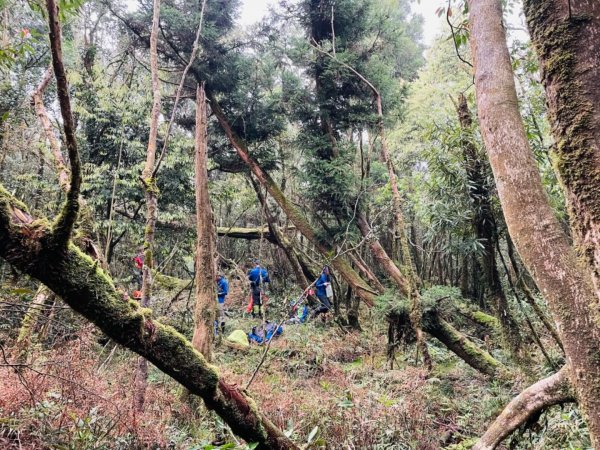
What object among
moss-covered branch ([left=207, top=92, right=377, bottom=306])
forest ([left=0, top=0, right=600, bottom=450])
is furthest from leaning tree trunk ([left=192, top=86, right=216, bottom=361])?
moss-covered branch ([left=207, top=92, right=377, bottom=306])

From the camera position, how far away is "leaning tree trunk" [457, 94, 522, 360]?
458 cm

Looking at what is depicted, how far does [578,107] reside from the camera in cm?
134

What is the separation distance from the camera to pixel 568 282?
1.92 meters

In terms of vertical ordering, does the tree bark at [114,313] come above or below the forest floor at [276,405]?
above

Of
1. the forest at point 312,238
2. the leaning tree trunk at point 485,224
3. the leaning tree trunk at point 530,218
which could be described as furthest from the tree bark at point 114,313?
the leaning tree trunk at point 485,224

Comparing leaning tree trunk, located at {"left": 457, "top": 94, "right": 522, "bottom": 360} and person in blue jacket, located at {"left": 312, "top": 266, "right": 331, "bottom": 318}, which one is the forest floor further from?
person in blue jacket, located at {"left": 312, "top": 266, "right": 331, "bottom": 318}

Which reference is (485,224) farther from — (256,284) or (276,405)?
(256,284)

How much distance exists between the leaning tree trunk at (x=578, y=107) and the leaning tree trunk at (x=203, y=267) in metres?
4.87

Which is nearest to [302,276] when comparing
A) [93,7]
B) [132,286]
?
[132,286]

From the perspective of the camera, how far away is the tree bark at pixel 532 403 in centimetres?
236

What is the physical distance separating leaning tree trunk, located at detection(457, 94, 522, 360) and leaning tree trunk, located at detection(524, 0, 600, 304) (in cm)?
328

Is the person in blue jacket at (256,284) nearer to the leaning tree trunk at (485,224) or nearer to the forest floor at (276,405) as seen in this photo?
the forest floor at (276,405)

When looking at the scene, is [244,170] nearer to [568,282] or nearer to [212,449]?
[212,449]

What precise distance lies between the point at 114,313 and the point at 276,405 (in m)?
3.28
